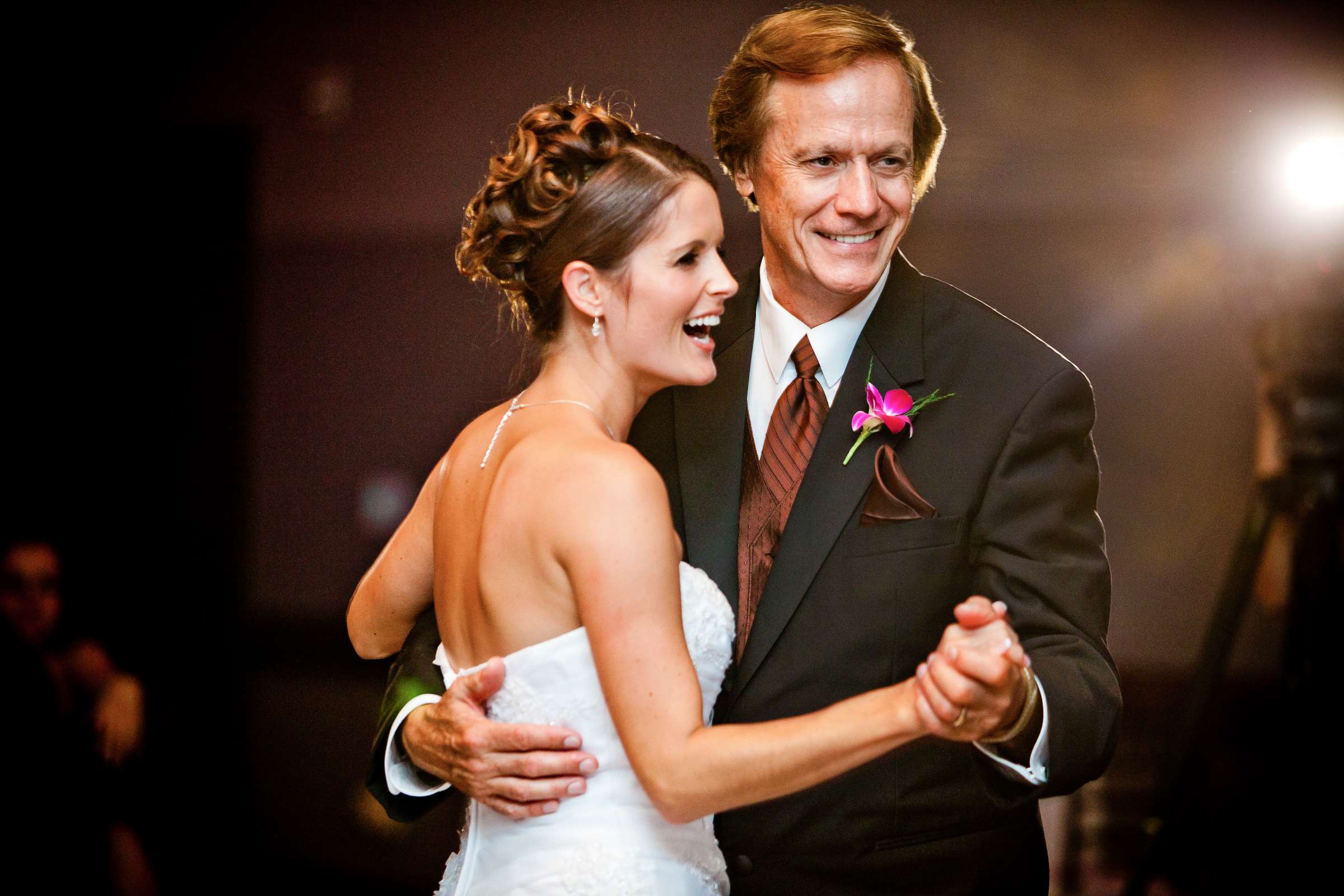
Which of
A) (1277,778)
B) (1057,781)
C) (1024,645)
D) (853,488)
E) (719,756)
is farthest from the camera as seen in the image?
(1277,778)

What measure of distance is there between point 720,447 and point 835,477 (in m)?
0.21

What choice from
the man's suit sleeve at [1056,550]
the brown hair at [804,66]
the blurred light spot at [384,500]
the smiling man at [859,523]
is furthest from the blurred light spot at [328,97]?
the man's suit sleeve at [1056,550]

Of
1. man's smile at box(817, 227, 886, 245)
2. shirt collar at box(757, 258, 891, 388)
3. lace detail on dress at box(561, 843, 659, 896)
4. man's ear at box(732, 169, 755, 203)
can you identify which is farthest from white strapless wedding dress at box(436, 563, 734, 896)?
man's ear at box(732, 169, 755, 203)

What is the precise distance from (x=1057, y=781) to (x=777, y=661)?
1.43ft

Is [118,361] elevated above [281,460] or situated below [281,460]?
above

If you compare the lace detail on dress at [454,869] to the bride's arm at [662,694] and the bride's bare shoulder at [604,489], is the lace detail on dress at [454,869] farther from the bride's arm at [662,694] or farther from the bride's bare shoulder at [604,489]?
the bride's bare shoulder at [604,489]

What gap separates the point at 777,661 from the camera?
5.96ft

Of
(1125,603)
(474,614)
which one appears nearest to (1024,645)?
(474,614)

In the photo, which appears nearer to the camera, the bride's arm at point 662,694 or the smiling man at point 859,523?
the bride's arm at point 662,694

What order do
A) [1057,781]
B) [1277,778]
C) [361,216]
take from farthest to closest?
1. [361,216]
2. [1277,778]
3. [1057,781]

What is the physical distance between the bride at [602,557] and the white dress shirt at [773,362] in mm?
143

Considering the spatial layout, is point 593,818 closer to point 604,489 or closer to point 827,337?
point 604,489

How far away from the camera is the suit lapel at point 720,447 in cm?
188

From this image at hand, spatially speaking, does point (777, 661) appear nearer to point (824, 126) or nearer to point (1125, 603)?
point (824, 126)
